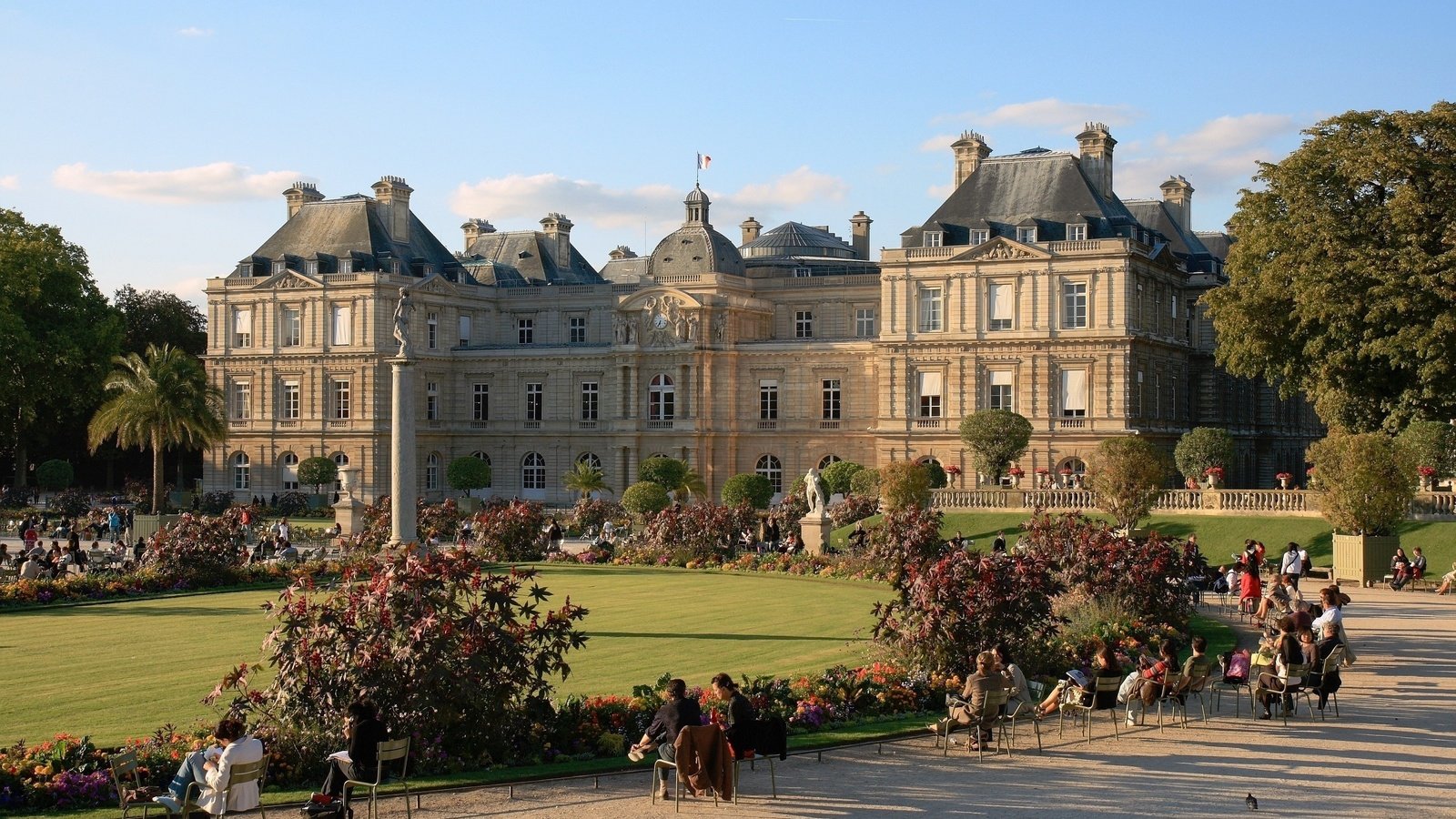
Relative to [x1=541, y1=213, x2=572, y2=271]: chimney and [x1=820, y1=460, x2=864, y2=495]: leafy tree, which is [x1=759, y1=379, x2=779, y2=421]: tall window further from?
[x1=541, y1=213, x2=572, y2=271]: chimney

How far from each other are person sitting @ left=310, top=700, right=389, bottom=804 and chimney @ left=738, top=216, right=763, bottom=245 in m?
72.6

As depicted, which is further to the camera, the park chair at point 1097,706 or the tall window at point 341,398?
the tall window at point 341,398

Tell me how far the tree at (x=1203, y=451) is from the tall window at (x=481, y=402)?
106 feet

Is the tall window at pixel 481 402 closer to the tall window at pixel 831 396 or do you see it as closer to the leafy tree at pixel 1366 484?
the tall window at pixel 831 396

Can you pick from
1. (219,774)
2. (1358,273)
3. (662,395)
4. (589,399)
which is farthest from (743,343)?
(219,774)

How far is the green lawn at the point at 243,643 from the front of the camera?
68.7 feet

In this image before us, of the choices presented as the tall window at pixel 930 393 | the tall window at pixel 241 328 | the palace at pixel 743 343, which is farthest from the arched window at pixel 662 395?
the tall window at pixel 241 328

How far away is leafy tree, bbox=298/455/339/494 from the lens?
70000mm

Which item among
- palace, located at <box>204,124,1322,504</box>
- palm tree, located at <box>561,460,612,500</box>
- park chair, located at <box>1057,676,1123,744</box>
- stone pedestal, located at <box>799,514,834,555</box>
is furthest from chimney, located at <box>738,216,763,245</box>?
park chair, located at <box>1057,676,1123,744</box>

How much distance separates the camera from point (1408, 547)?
40750 millimetres

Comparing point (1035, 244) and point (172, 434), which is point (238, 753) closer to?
point (172, 434)

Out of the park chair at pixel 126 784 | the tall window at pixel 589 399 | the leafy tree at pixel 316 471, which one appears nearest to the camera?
the park chair at pixel 126 784

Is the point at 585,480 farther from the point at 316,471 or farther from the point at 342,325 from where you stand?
the point at 342,325

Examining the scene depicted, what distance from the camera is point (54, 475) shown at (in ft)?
227
